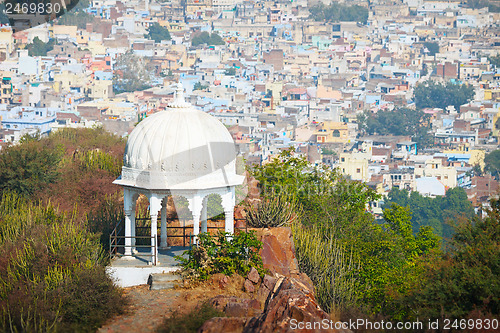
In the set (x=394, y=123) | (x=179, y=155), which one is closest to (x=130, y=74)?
(x=394, y=123)

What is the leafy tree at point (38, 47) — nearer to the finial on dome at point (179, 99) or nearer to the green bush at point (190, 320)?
the finial on dome at point (179, 99)

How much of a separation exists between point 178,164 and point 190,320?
225 centimetres

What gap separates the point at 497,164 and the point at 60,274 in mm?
73908

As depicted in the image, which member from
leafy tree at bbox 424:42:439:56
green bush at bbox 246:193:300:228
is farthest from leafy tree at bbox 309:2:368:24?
green bush at bbox 246:193:300:228

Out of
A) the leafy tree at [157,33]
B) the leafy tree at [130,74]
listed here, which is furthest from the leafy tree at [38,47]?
the leafy tree at [157,33]

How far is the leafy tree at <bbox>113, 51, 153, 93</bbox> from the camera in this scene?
348 ft

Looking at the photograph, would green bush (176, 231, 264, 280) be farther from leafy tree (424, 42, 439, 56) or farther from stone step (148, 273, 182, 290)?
leafy tree (424, 42, 439, 56)

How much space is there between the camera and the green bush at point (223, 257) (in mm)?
9680

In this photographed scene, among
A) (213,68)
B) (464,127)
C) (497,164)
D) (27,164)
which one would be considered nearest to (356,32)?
(213,68)

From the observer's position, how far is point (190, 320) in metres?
8.21

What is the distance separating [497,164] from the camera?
79.2 meters

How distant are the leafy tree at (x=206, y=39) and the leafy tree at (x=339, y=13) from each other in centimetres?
2367

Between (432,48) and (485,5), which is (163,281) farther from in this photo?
(485,5)

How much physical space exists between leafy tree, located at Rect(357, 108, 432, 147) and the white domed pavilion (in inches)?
3408
